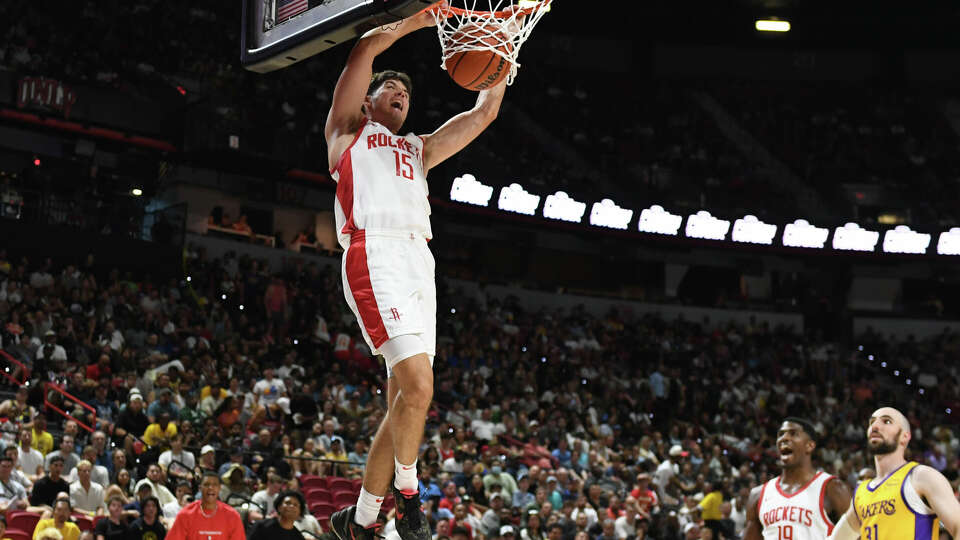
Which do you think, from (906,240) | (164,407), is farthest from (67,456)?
(906,240)

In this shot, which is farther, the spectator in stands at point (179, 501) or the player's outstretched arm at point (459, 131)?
the spectator in stands at point (179, 501)

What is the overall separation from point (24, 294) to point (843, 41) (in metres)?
23.8

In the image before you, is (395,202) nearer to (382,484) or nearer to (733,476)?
(382,484)

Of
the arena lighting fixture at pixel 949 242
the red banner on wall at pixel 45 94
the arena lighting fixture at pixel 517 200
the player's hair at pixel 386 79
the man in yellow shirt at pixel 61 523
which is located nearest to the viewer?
the player's hair at pixel 386 79

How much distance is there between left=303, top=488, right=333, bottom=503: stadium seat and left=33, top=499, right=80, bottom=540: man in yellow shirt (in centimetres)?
318

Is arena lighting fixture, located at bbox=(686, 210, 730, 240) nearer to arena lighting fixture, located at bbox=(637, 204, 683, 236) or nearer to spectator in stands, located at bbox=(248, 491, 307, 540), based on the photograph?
arena lighting fixture, located at bbox=(637, 204, 683, 236)

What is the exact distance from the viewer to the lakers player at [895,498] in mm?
6328

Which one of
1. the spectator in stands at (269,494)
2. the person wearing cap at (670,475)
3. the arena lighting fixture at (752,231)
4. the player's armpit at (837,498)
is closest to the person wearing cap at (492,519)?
the spectator in stands at (269,494)

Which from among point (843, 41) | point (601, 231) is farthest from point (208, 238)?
point (843, 41)

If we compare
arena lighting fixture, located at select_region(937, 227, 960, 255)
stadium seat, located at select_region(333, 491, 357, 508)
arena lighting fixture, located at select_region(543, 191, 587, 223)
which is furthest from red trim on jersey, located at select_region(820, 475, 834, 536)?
arena lighting fixture, located at select_region(937, 227, 960, 255)

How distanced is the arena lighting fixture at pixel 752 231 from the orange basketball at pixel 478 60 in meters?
22.2

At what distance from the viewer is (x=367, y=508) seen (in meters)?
4.80

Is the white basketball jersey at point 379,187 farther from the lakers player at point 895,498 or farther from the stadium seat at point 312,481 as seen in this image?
the stadium seat at point 312,481

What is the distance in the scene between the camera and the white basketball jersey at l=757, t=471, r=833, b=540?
740cm
